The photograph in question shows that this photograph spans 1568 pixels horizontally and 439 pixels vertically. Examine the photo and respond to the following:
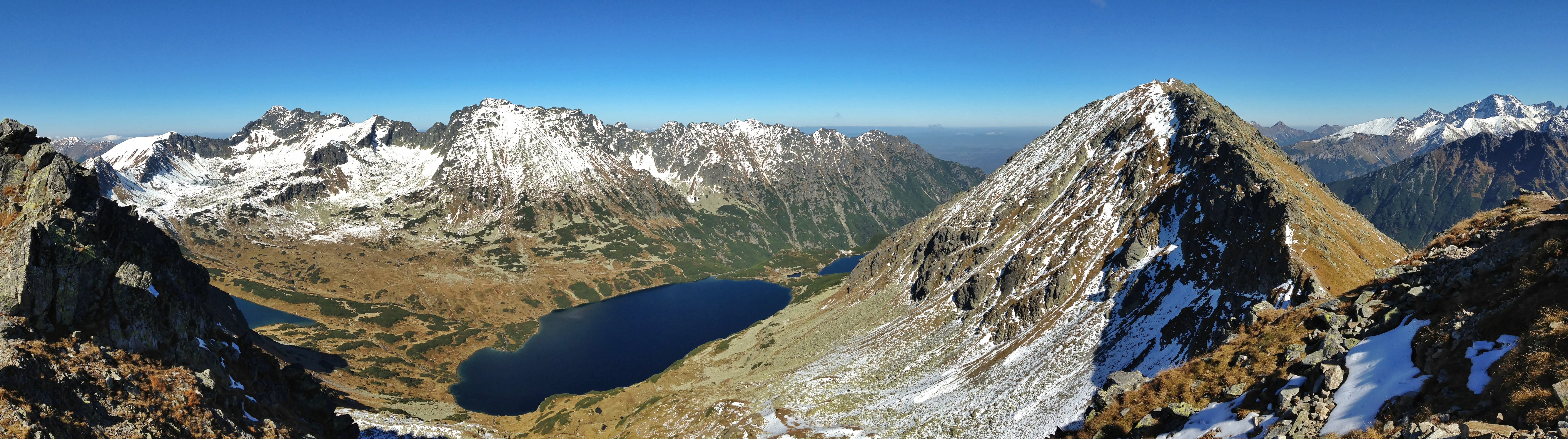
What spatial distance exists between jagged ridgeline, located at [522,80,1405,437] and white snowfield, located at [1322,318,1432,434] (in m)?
13.7

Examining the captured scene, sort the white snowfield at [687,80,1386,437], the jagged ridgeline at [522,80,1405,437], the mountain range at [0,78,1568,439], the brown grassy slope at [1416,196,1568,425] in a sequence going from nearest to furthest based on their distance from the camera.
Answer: the brown grassy slope at [1416,196,1568,425] → the mountain range at [0,78,1568,439] → the jagged ridgeline at [522,80,1405,437] → the white snowfield at [687,80,1386,437]

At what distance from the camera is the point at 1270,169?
106875 millimetres

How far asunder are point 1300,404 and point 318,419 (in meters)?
72.5

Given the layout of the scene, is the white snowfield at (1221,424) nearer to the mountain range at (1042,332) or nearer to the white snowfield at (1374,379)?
the mountain range at (1042,332)

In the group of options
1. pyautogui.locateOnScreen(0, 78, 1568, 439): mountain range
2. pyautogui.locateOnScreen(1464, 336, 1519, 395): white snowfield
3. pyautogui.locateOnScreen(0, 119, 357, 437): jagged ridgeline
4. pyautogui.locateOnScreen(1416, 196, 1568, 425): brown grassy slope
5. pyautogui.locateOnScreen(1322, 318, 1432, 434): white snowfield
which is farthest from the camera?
pyautogui.locateOnScreen(0, 119, 357, 437): jagged ridgeline

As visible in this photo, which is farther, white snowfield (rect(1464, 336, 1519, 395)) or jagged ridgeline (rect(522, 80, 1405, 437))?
jagged ridgeline (rect(522, 80, 1405, 437))

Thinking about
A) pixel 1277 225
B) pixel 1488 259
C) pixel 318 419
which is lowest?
pixel 318 419

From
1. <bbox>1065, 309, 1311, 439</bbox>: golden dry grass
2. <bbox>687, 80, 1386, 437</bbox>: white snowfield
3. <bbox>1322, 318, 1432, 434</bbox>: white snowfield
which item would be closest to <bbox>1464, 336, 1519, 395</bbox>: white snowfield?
<bbox>1322, 318, 1432, 434</bbox>: white snowfield

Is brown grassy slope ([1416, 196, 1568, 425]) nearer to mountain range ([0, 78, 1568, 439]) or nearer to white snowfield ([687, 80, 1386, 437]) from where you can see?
mountain range ([0, 78, 1568, 439])

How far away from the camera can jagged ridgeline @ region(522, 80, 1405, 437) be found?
74875mm

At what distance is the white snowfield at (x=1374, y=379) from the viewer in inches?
832

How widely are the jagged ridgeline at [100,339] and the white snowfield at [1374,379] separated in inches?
2206

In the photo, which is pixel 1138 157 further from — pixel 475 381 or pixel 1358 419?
pixel 475 381

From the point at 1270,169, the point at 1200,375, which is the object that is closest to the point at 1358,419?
the point at 1200,375
